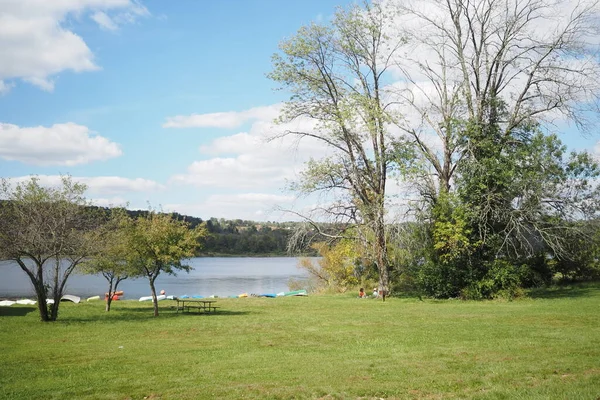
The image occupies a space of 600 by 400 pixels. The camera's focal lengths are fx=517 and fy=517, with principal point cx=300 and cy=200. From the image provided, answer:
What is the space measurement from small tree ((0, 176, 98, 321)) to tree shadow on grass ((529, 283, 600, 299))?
2226 centimetres

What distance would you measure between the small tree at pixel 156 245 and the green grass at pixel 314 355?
113 inches

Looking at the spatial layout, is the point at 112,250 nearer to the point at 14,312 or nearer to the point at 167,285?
the point at 14,312

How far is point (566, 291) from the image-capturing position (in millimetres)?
27859

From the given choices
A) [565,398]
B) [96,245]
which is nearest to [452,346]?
[565,398]

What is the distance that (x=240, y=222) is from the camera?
7072 inches

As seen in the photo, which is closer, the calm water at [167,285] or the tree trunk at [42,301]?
the tree trunk at [42,301]

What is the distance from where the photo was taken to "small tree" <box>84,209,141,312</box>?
75.7 ft

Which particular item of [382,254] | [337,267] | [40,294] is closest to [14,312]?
[40,294]

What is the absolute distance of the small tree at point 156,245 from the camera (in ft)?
75.8

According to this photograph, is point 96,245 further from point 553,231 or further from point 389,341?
point 553,231

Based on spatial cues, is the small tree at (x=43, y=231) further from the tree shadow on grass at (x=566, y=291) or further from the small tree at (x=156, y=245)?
the tree shadow on grass at (x=566, y=291)

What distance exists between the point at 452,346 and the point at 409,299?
1608cm

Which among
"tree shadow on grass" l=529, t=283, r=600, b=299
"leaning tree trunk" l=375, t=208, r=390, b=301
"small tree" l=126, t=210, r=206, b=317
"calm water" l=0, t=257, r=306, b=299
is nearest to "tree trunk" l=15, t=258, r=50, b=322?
"small tree" l=126, t=210, r=206, b=317

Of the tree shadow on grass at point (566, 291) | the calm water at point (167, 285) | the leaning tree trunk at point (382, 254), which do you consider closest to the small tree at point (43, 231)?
the calm water at point (167, 285)
